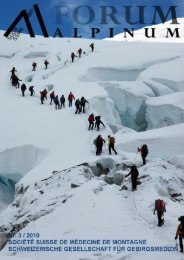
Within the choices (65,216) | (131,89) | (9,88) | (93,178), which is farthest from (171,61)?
(65,216)

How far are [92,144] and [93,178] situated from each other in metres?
5.06

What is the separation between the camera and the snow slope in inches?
636

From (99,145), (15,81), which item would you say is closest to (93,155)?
(99,145)

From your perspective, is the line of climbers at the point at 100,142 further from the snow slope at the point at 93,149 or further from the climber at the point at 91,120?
the snow slope at the point at 93,149

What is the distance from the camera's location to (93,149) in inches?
1019

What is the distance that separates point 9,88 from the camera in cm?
4228

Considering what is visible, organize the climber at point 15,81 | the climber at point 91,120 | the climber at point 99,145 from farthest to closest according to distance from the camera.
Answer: the climber at point 15,81, the climber at point 91,120, the climber at point 99,145

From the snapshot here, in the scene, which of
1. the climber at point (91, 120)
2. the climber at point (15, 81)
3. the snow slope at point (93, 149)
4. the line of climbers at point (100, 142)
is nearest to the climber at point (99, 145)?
the line of climbers at point (100, 142)

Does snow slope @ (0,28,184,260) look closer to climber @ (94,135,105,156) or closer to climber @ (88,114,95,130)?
climber @ (94,135,105,156)

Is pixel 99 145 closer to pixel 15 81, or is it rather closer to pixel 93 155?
pixel 93 155

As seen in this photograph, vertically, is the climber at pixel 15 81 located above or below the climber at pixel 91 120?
above

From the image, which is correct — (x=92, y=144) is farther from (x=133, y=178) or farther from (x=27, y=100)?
(x=27, y=100)

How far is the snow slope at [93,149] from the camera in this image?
16156mm

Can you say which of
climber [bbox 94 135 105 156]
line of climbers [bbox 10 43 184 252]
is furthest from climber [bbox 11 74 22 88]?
climber [bbox 94 135 105 156]
